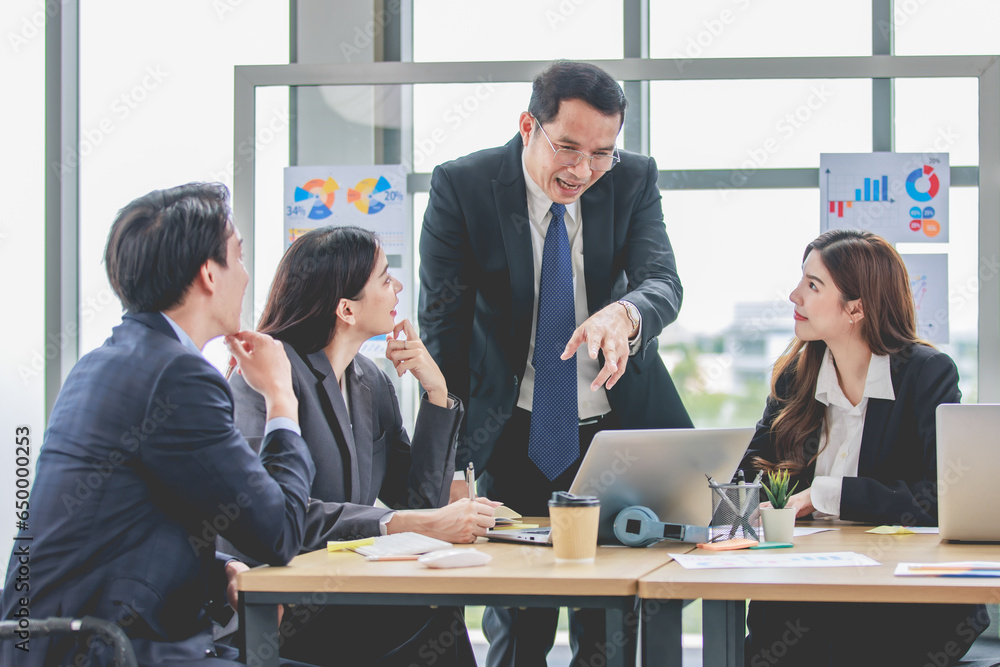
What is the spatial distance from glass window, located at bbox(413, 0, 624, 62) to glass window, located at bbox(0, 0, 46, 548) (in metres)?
1.67

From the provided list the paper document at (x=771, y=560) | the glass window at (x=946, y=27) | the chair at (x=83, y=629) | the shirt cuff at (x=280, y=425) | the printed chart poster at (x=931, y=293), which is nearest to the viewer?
the chair at (x=83, y=629)

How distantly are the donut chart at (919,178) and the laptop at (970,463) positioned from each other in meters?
1.89

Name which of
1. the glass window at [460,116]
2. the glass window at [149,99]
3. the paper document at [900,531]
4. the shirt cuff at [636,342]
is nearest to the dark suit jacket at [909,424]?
the paper document at [900,531]

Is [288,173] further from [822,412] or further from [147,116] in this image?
[822,412]

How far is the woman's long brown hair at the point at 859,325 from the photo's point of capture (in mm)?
2273

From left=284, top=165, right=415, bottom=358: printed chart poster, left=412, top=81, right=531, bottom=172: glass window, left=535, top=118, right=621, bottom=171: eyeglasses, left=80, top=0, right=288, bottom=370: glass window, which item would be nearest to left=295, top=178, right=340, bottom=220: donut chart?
left=284, top=165, right=415, bottom=358: printed chart poster

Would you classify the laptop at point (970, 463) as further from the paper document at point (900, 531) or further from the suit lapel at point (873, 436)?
the suit lapel at point (873, 436)

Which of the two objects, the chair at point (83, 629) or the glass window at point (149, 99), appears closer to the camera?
the chair at point (83, 629)

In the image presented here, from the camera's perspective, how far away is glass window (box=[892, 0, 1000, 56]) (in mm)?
3516

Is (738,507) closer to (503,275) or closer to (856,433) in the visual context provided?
(856,433)

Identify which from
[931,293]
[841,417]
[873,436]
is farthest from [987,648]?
[931,293]

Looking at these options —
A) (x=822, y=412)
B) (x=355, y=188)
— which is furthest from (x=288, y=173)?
(x=822, y=412)

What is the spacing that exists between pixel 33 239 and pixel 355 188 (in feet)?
4.93

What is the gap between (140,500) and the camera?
129 centimetres
